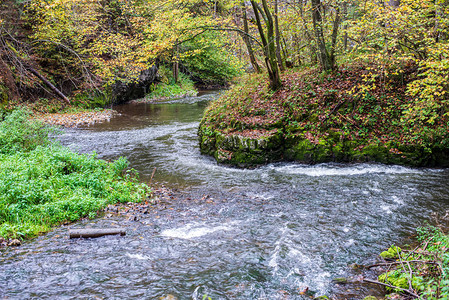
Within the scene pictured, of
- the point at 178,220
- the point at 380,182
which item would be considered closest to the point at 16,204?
the point at 178,220

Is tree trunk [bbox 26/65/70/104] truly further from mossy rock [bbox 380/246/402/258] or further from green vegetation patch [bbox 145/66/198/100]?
mossy rock [bbox 380/246/402/258]

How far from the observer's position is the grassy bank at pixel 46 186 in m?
6.23

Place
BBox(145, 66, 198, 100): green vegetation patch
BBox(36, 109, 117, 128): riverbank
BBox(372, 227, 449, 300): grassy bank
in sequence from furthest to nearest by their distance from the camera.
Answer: BBox(145, 66, 198, 100): green vegetation patch
BBox(36, 109, 117, 128): riverbank
BBox(372, 227, 449, 300): grassy bank

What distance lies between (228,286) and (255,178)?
546 centimetres

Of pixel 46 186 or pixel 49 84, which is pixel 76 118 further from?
pixel 46 186

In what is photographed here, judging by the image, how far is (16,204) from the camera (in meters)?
6.20

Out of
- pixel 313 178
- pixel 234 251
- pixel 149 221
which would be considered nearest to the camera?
pixel 234 251

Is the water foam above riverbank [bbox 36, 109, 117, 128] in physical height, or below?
below

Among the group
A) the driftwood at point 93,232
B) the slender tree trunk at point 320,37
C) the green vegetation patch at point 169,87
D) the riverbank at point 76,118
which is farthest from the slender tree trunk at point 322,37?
the green vegetation patch at point 169,87

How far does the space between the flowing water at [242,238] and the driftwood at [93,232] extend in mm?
145

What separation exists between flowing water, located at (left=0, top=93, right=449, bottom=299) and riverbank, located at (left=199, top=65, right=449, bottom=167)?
63 cm

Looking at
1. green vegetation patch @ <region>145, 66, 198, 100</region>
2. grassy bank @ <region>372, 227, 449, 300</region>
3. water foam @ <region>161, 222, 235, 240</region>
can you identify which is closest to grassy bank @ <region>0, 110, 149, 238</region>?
water foam @ <region>161, 222, 235, 240</region>

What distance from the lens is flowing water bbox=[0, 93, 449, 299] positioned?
4.48m

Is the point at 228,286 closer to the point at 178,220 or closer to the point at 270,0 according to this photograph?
the point at 178,220
